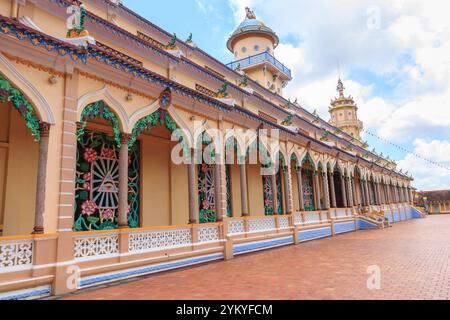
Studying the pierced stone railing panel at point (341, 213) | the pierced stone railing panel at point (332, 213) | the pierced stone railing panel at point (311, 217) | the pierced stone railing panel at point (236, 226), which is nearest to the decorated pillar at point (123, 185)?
the pierced stone railing panel at point (236, 226)

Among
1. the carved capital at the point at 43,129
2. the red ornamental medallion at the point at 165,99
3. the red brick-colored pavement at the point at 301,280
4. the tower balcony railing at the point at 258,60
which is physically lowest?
the red brick-colored pavement at the point at 301,280

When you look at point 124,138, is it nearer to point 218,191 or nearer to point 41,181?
point 41,181

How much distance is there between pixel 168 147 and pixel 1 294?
7.08 metres

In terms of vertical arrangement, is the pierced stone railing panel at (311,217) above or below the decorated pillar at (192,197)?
below

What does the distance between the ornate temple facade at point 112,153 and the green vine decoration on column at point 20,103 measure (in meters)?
0.02

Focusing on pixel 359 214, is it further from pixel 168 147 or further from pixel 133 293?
pixel 133 293

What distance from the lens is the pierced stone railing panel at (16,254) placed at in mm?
5290

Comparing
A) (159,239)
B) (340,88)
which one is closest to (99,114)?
(159,239)

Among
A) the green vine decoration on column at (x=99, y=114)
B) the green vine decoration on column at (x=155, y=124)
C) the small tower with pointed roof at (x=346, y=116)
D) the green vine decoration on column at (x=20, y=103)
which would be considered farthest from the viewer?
the small tower with pointed roof at (x=346, y=116)

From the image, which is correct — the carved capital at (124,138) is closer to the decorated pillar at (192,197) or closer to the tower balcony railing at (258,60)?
the decorated pillar at (192,197)

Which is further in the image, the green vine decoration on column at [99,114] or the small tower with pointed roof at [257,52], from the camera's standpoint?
the small tower with pointed roof at [257,52]

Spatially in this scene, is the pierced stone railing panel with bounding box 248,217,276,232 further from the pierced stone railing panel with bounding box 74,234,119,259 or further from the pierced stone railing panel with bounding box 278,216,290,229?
the pierced stone railing panel with bounding box 74,234,119,259

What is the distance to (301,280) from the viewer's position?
6.57 m
